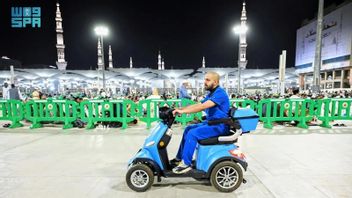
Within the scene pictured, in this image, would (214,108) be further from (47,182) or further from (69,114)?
(69,114)

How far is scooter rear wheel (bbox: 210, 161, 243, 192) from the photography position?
10.7 ft

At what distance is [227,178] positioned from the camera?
10.9 ft

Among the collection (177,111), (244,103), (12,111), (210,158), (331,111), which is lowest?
(210,158)

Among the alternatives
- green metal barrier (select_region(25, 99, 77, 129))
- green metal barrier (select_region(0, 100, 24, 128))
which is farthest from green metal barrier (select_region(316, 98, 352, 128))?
green metal barrier (select_region(0, 100, 24, 128))

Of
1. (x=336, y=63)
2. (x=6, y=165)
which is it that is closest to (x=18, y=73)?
(x=6, y=165)

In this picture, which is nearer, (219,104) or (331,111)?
(219,104)

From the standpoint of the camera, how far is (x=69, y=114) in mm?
8258

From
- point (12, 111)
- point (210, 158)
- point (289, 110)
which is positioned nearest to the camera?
point (210, 158)

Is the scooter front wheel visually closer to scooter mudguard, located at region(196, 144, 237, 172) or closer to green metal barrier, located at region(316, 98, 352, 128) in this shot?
scooter mudguard, located at region(196, 144, 237, 172)

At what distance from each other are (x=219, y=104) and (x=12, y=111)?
8.62 metres

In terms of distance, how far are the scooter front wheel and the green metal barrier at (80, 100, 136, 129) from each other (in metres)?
4.87

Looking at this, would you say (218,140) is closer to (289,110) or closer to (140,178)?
(140,178)

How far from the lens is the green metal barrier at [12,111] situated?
8.38m

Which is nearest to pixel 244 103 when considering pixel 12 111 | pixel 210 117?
pixel 210 117
